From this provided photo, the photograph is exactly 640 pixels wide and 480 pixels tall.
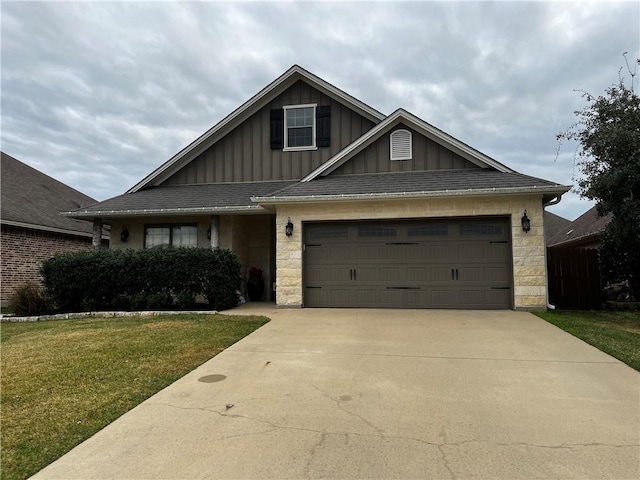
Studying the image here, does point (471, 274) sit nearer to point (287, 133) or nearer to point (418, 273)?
point (418, 273)

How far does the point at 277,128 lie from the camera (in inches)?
533

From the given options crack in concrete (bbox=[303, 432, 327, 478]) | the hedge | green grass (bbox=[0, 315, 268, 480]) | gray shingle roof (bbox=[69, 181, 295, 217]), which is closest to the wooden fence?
green grass (bbox=[0, 315, 268, 480])

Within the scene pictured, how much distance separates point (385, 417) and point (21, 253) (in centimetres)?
1499

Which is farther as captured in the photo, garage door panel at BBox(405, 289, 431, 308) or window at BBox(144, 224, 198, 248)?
window at BBox(144, 224, 198, 248)

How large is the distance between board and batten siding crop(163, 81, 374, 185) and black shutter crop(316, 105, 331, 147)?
5.4 inches

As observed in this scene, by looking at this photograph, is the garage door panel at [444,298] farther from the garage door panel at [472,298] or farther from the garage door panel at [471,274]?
the garage door panel at [471,274]

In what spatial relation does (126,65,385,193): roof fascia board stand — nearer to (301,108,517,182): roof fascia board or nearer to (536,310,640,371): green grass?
(301,108,517,182): roof fascia board

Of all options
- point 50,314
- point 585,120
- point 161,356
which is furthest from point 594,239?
point 50,314

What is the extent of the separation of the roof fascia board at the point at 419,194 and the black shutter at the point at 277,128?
422 centimetres

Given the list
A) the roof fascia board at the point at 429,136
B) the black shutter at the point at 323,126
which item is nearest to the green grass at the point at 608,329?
the roof fascia board at the point at 429,136

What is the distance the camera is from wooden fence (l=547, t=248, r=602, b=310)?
10500 mm

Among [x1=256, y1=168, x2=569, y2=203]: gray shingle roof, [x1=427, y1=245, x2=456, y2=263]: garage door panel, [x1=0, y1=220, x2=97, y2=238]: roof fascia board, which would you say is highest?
[x1=256, y1=168, x2=569, y2=203]: gray shingle roof

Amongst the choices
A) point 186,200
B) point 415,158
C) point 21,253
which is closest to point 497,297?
point 415,158

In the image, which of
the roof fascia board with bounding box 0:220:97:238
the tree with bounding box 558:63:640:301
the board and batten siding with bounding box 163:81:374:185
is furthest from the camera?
the board and batten siding with bounding box 163:81:374:185
